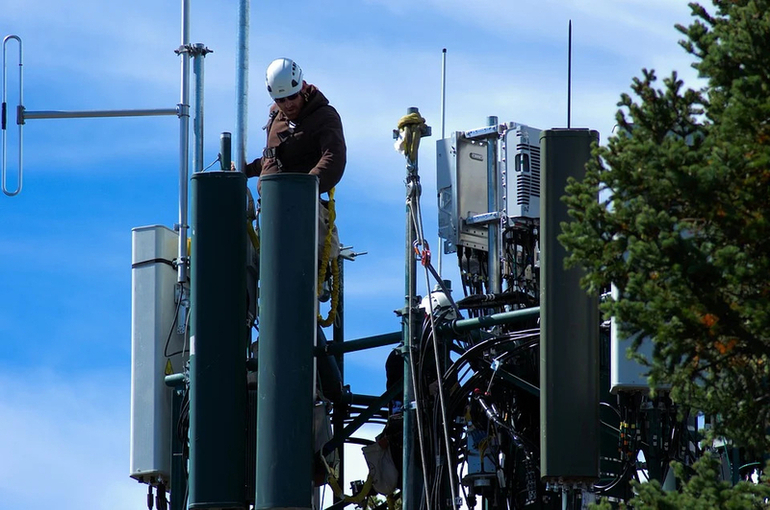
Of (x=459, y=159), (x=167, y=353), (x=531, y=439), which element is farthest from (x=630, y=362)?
(x=167, y=353)

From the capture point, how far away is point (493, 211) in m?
20.0

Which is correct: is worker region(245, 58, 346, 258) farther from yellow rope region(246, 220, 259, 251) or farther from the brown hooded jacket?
yellow rope region(246, 220, 259, 251)

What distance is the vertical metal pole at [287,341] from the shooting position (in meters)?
18.5

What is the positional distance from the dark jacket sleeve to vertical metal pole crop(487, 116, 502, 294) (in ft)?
4.46

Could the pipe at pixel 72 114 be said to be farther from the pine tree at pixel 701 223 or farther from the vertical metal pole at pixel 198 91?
the pine tree at pixel 701 223

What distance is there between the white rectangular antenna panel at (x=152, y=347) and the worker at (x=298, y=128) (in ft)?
4.60

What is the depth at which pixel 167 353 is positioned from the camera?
20.9m

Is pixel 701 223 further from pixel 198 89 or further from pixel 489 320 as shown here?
pixel 198 89

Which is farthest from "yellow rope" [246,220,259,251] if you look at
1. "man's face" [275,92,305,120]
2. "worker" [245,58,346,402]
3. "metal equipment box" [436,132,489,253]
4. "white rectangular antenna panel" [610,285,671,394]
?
"white rectangular antenna panel" [610,285,671,394]

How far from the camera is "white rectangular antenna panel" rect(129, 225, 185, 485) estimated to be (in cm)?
2066

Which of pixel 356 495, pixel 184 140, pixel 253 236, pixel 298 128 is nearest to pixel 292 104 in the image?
pixel 298 128

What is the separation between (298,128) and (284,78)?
1.61ft

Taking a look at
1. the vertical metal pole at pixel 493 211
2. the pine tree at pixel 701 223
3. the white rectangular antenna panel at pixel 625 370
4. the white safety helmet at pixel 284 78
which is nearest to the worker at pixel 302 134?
the white safety helmet at pixel 284 78

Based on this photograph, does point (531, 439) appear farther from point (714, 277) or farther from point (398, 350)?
point (714, 277)
